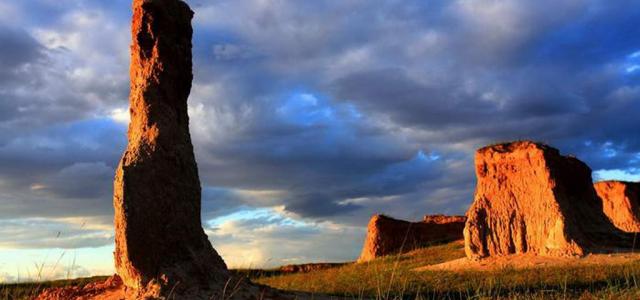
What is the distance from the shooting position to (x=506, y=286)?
16.5m

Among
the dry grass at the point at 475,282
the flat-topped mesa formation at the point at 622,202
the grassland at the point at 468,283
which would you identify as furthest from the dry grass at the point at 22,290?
the flat-topped mesa formation at the point at 622,202

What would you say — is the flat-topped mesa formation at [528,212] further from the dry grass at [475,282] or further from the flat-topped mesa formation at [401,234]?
the flat-topped mesa formation at [401,234]

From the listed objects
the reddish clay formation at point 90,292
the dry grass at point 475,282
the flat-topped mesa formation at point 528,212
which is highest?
the flat-topped mesa formation at point 528,212

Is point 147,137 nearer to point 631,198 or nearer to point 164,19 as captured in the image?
point 164,19

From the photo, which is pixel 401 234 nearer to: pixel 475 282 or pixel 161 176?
pixel 475 282

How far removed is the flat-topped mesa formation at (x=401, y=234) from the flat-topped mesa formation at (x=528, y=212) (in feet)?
24.8

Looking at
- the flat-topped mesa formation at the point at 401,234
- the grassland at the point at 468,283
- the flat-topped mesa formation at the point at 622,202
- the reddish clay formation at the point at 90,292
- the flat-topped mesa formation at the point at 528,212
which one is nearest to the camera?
the reddish clay formation at the point at 90,292

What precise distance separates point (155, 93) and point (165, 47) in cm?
110

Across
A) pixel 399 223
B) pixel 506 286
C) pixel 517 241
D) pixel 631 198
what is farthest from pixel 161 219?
pixel 631 198

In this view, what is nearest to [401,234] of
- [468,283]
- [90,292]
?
[468,283]

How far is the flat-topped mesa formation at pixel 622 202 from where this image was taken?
4181 cm

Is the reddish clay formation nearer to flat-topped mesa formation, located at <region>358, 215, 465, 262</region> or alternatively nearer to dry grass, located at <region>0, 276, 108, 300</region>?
dry grass, located at <region>0, 276, 108, 300</region>

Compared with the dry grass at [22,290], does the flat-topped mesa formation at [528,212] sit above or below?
above

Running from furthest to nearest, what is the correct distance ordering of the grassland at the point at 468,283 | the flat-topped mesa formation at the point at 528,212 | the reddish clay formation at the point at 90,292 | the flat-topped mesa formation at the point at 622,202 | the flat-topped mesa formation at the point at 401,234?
the flat-topped mesa formation at the point at 622,202 → the flat-topped mesa formation at the point at 401,234 → the flat-topped mesa formation at the point at 528,212 → the grassland at the point at 468,283 → the reddish clay formation at the point at 90,292
